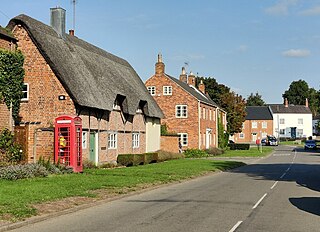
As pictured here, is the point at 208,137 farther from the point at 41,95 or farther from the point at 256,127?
the point at 256,127

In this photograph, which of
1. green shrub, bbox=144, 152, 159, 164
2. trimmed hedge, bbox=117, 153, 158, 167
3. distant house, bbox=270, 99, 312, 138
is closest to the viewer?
trimmed hedge, bbox=117, 153, 158, 167

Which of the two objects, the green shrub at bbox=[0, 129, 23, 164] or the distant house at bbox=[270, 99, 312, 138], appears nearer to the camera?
the green shrub at bbox=[0, 129, 23, 164]

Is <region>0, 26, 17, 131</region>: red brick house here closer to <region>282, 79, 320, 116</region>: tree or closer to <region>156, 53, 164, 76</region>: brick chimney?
<region>156, 53, 164, 76</region>: brick chimney

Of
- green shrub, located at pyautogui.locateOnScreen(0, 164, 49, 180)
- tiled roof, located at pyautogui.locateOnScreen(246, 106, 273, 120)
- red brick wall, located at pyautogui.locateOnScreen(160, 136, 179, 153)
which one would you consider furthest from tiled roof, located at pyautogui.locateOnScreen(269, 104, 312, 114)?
green shrub, located at pyautogui.locateOnScreen(0, 164, 49, 180)

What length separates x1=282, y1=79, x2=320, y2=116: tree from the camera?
527ft

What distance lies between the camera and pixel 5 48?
27.0 m

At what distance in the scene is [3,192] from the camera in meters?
14.8

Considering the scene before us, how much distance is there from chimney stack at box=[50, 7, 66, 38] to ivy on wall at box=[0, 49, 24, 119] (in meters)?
4.88

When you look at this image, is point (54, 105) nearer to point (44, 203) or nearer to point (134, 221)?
point (44, 203)

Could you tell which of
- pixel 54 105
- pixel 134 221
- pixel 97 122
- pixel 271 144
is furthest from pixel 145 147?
pixel 271 144

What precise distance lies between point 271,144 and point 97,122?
67.3m

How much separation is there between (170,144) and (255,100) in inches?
4630

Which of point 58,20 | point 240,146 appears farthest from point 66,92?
point 240,146

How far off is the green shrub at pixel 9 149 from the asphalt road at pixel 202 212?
1014 centimetres
